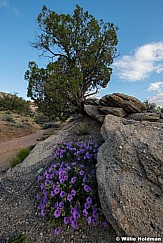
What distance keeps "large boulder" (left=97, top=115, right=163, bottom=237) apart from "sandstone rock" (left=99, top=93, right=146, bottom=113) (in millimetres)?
3012

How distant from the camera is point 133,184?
2658 mm

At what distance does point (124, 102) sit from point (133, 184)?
3.85 meters

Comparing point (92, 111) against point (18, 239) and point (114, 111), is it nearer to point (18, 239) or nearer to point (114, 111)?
point (114, 111)

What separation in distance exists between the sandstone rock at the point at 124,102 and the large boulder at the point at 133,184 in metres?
3.01

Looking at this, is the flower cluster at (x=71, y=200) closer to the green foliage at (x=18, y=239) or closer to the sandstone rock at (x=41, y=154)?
the green foliage at (x=18, y=239)

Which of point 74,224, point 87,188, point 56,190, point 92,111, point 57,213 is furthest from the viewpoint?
point 92,111

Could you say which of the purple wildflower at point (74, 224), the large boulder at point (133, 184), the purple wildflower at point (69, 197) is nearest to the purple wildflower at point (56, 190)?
the purple wildflower at point (69, 197)

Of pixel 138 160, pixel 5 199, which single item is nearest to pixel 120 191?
pixel 138 160

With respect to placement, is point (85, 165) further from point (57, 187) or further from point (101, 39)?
point (101, 39)

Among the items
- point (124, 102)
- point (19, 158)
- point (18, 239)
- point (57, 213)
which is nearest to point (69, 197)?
point (57, 213)

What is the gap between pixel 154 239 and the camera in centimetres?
230

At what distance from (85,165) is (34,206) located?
1.28m

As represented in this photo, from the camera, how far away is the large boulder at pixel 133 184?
7.88ft

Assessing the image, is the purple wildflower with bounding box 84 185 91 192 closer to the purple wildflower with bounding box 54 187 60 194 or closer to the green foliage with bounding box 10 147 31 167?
the purple wildflower with bounding box 54 187 60 194
